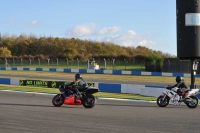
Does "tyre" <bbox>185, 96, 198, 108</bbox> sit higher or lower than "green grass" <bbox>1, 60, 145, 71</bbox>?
A: lower

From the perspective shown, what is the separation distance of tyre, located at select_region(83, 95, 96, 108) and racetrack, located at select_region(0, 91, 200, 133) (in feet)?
0.61

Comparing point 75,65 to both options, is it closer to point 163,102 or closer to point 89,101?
point 163,102

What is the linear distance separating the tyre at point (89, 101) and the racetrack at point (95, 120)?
0.19 meters

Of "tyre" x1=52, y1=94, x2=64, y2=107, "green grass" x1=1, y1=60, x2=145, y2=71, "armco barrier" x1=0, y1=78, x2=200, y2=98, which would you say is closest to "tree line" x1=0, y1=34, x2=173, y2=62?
"green grass" x1=1, y1=60, x2=145, y2=71

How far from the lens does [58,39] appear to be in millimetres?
109875

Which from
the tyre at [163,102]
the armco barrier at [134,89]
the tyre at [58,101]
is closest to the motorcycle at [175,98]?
the tyre at [163,102]

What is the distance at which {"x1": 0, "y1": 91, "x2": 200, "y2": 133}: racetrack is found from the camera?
335 inches

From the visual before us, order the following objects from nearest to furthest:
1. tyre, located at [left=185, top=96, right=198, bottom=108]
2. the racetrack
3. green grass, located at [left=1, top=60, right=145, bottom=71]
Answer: the racetrack → tyre, located at [left=185, top=96, right=198, bottom=108] → green grass, located at [left=1, top=60, right=145, bottom=71]

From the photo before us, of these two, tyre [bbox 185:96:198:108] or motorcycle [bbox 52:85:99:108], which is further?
tyre [bbox 185:96:198:108]

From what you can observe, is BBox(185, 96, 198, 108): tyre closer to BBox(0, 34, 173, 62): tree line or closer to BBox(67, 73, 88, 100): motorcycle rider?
BBox(67, 73, 88, 100): motorcycle rider

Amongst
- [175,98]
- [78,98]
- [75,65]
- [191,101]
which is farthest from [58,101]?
[75,65]

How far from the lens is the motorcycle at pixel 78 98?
12.9 m

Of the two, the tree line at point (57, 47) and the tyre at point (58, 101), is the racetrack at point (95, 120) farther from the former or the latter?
the tree line at point (57, 47)

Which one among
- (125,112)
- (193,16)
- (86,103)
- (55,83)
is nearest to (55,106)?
(86,103)
